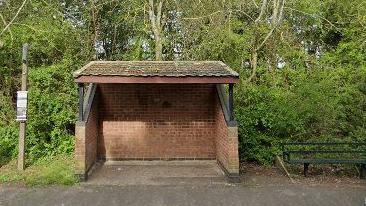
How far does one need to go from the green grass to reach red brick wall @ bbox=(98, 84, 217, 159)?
1.42 m

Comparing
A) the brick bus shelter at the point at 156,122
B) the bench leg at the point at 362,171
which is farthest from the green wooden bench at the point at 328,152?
the brick bus shelter at the point at 156,122

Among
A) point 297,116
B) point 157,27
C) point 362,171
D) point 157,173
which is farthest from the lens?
point 157,27

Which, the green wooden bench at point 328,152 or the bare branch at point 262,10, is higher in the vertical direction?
the bare branch at point 262,10

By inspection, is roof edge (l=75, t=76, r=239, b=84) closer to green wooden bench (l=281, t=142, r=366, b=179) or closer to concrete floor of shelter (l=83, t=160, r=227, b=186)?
concrete floor of shelter (l=83, t=160, r=227, b=186)

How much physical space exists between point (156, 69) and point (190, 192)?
3176 mm

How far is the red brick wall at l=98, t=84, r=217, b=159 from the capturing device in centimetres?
1107

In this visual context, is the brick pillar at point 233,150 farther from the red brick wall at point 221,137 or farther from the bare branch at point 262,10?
the bare branch at point 262,10

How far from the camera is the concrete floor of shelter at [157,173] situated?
849 centimetres

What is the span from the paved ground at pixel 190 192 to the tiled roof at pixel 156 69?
7.77 feet

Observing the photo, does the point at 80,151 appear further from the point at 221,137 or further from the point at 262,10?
the point at 262,10

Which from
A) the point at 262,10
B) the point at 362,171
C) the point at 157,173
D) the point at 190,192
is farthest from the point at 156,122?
the point at 262,10

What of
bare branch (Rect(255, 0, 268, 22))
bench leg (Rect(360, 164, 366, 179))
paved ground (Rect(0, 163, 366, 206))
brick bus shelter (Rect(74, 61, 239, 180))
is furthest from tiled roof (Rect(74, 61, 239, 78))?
bare branch (Rect(255, 0, 268, 22))

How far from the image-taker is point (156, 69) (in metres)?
9.27

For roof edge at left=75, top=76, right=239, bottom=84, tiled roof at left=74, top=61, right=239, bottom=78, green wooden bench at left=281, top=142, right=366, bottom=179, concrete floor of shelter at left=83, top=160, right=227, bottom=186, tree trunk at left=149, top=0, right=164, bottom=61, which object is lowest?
concrete floor of shelter at left=83, top=160, right=227, bottom=186
